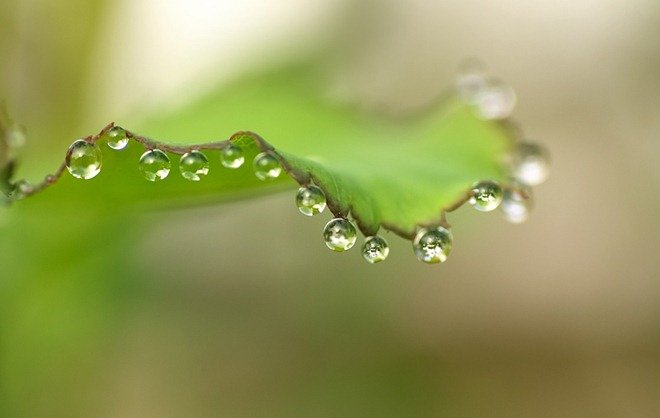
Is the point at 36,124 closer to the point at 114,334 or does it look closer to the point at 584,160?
the point at 114,334

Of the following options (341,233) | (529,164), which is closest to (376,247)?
(341,233)

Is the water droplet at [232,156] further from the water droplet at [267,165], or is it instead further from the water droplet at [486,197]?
the water droplet at [486,197]

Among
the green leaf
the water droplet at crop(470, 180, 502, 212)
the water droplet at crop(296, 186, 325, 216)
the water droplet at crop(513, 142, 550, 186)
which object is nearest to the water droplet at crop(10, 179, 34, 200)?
the green leaf

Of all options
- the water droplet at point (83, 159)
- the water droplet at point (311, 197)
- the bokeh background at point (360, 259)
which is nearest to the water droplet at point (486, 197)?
the water droplet at point (311, 197)

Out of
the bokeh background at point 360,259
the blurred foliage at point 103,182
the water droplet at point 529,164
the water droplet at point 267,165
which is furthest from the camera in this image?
the bokeh background at point 360,259

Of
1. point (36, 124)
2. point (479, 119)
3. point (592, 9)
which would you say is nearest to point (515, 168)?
point (479, 119)

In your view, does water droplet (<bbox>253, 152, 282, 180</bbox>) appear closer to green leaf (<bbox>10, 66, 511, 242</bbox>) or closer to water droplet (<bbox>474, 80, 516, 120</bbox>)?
green leaf (<bbox>10, 66, 511, 242</bbox>)

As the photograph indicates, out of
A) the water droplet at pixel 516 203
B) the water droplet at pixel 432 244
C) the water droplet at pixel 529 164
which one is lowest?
the water droplet at pixel 432 244

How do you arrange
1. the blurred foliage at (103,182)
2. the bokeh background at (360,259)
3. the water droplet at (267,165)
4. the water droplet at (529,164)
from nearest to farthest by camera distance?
1. the water droplet at (267,165)
2. the blurred foliage at (103,182)
3. the water droplet at (529,164)
4. the bokeh background at (360,259)

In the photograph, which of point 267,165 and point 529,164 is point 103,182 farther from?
point 529,164
